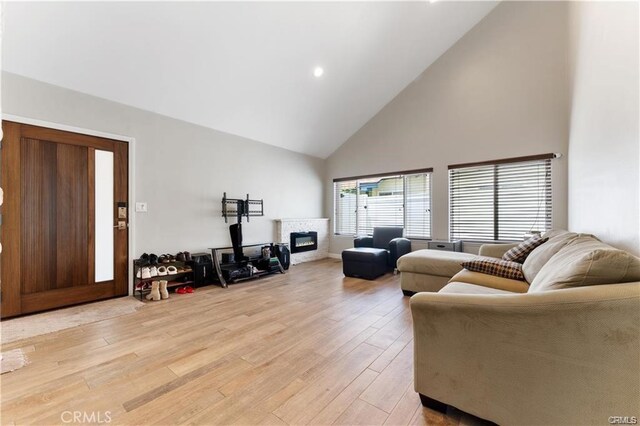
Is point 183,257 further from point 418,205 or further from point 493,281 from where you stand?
point 418,205

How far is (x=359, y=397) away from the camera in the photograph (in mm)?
1526

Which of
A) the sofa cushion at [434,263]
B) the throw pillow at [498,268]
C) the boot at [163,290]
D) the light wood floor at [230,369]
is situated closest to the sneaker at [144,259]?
the boot at [163,290]

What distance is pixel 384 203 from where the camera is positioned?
18.8 ft

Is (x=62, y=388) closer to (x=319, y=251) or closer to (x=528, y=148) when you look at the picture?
(x=319, y=251)

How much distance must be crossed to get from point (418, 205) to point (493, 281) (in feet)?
9.77

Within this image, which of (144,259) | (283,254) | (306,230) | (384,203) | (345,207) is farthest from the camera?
(345,207)

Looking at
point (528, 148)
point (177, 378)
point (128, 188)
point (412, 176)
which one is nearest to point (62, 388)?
point (177, 378)

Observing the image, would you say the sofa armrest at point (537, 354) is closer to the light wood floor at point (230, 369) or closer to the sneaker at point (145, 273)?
the light wood floor at point (230, 369)

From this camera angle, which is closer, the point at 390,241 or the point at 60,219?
the point at 60,219

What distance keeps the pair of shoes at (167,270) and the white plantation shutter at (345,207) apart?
3.81 m

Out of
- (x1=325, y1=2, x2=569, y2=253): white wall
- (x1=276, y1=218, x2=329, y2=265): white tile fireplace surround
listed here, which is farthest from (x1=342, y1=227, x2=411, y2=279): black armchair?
(x1=276, y1=218, x2=329, y2=265): white tile fireplace surround

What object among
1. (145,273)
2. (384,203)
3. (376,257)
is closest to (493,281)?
(376,257)

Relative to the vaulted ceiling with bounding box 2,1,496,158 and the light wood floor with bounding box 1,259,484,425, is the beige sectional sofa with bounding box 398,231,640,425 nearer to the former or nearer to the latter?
the light wood floor with bounding box 1,259,484,425

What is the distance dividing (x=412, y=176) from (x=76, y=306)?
5579 millimetres
